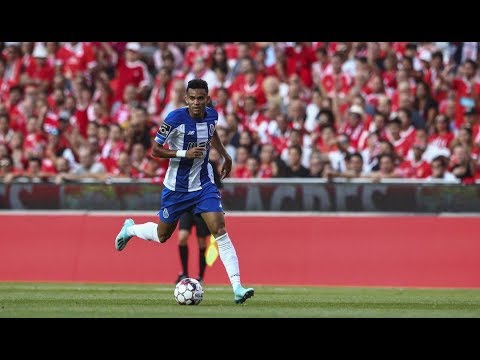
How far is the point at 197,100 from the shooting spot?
12000 millimetres

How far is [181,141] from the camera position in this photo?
12.3 m

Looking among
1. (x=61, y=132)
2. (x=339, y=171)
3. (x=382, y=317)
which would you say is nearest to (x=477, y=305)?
(x=382, y=317)

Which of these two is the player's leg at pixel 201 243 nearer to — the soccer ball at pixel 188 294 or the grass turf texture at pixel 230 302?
the grass turf texture at pixel 230 302

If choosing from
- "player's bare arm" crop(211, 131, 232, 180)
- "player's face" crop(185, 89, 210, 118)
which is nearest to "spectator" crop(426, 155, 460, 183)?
"player's bare arm" crop(211, 131, 232, 180)

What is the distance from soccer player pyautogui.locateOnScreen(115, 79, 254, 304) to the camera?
1198cm

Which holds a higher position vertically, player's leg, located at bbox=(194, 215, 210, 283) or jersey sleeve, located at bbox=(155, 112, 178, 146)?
jersey sleeve, located at bbox=(155, 112, 178, 146)

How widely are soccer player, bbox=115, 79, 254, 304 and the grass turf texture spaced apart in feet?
2.57

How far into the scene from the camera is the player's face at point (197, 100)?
12.0m

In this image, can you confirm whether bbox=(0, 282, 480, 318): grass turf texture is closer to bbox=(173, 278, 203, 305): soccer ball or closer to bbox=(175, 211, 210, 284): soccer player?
bbox=(173, 278, 203, 305): soccer ball

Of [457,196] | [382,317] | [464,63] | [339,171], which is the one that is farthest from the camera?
[464,63]

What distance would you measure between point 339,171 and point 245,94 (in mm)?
3148

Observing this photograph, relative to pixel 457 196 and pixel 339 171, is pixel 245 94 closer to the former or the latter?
pixel 339 171

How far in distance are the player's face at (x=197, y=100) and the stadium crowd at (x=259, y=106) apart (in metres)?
5.65

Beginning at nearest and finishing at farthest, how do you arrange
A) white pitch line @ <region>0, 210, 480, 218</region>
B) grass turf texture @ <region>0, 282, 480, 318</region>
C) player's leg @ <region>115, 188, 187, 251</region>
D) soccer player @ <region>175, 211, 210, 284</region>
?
grass turf texture @ <region>0, 282, 480, 318</region> < player's leg @ <region>115, 188, 187, 251</region> < soccer player @ <region>175, 211, 210, 284</region> < white pitch line @ <region>0, 210, 480, 218</region>
